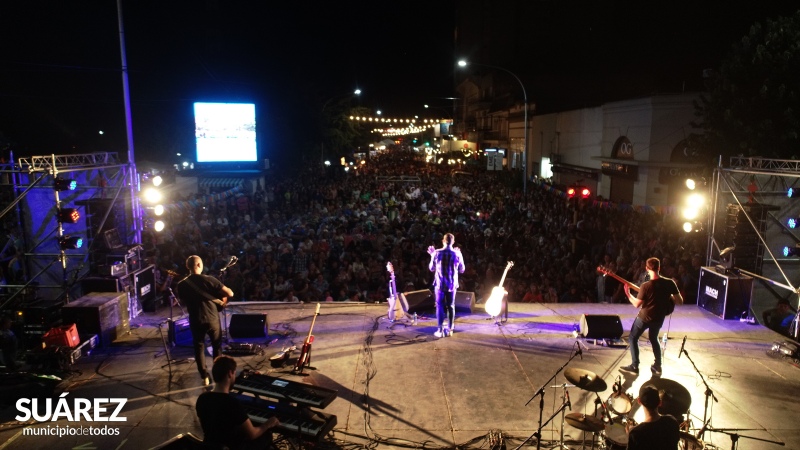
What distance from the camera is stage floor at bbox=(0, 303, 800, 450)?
5.44 m

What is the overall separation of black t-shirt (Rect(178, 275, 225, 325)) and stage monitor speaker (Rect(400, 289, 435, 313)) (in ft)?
11.6

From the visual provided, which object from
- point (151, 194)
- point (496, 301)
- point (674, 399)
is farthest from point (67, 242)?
point (674, 399)

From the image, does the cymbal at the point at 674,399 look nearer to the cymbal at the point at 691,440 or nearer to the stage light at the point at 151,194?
the cymbal at the point at 691,440

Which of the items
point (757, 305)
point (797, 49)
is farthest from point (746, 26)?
point (757, 305)

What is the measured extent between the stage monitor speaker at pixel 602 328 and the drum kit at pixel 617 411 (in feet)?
9.31

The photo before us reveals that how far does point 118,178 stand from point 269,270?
11.9 ft

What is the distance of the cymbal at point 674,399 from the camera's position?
15.6 feet

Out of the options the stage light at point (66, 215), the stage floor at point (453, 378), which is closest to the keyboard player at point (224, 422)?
the stage floor at point (453, 378)

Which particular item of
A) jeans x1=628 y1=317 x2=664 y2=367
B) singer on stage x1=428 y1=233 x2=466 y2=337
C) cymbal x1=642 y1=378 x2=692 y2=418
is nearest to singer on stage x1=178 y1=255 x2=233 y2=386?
singer on stage x1=428 y1=233 x2=466 y2=337

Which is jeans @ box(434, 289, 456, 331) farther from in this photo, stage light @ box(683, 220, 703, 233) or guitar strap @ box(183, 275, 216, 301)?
stage light @ box(683, 220, 703, 233)

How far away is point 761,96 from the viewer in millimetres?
13023

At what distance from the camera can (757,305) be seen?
10.8 m

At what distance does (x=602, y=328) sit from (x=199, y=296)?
596 cm

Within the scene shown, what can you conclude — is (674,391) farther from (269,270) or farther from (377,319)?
(269,270)
